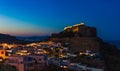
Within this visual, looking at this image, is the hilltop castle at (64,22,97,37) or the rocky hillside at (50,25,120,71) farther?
the hilltop castle at (64,22,97,37)

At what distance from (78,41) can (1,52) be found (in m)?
14.5

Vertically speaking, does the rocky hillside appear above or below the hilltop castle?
below

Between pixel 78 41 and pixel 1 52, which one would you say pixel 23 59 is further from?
pixel 78 41


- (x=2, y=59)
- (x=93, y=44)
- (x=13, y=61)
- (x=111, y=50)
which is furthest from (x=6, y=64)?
(x=111, y=50)

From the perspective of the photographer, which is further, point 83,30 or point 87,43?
point 83,30

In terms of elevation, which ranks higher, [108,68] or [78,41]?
[78,41]

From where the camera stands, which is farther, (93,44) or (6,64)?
(93,44)

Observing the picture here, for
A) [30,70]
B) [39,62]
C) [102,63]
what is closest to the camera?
[30,70]

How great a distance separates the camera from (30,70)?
25125mm

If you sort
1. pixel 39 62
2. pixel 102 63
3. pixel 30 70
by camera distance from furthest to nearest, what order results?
1. pixel 102 63
2. pixel 39 62
3. pixel 30 70

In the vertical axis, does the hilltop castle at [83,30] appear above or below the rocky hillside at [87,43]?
above

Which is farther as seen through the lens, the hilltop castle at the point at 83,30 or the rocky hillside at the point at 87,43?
the hilltop castle at the point at 83,30

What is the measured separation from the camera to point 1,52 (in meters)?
29.9

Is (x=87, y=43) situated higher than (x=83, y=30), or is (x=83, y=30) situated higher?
(x=83, y=30)
